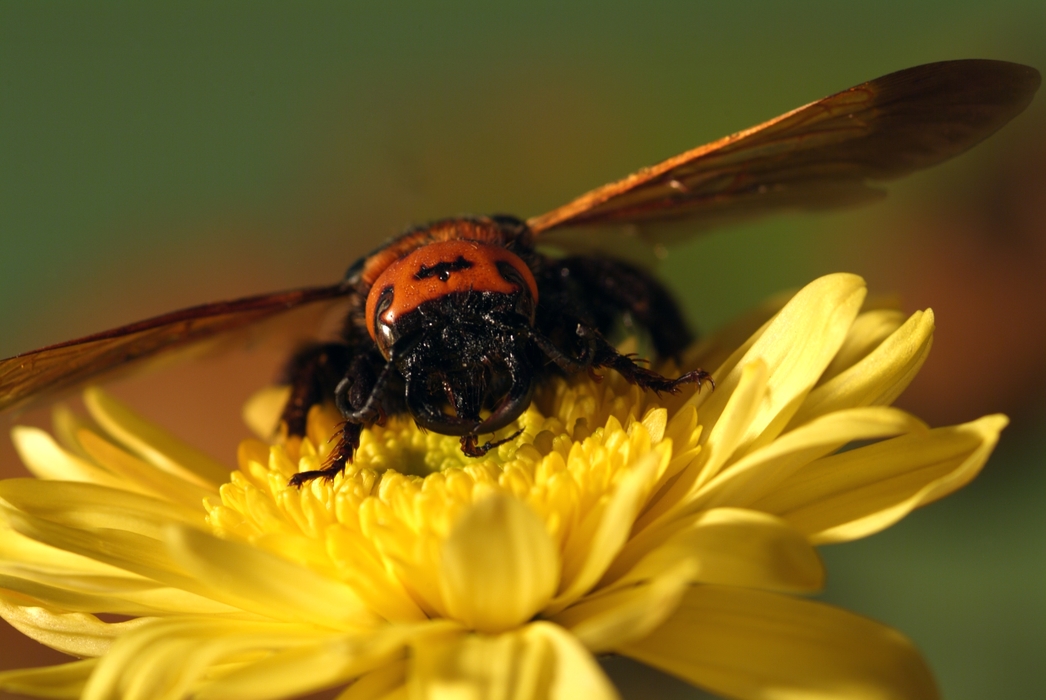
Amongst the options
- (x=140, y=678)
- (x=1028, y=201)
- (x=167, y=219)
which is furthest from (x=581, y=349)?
(x=167, y=219)

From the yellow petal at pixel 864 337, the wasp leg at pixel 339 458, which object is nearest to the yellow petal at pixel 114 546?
the wasp leg at pixel 339 458

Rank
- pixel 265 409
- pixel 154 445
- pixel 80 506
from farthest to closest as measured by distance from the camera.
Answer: pixel 265 409, pixel 154 445, pixel 80 506

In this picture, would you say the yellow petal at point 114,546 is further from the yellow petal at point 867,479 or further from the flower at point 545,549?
the yellow petal at point 867,479

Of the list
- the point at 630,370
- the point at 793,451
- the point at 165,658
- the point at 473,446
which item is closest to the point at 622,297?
the point at 630,370

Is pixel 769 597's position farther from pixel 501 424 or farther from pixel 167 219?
pixel 167 219

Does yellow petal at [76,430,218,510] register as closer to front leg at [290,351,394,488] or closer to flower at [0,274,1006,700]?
flower at [0,274,1006,700]

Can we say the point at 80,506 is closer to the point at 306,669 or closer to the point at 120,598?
the point at 120,598

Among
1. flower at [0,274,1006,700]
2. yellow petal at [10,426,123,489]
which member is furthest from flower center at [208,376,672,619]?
yellow petal at [10,426,123,489]
